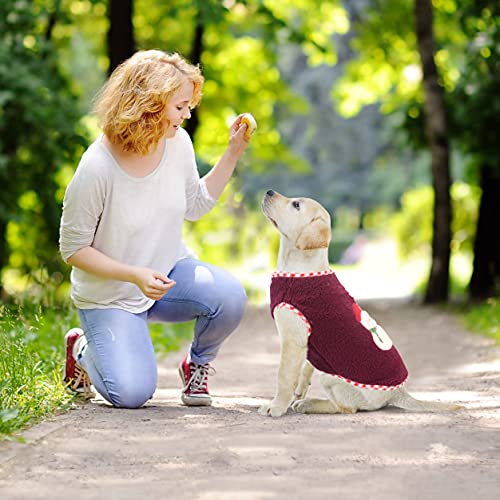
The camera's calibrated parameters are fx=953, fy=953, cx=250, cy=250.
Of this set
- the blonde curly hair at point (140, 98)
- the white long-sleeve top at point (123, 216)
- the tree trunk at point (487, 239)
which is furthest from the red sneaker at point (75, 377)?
the tree trunk at point (487, 239)

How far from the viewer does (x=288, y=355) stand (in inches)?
185

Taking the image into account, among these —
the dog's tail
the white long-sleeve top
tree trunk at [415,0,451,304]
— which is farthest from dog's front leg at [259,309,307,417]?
tree trunk at [415,0,451,304]

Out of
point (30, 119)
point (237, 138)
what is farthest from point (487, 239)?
point (237, 138)

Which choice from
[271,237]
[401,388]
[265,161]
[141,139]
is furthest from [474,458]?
[271,237]

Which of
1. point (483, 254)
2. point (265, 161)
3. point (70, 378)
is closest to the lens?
point (70, 378)

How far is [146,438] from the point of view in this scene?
4191 millimetres

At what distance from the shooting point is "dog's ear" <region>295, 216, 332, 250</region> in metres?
4.67

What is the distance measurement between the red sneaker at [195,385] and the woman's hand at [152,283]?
31.3 inches

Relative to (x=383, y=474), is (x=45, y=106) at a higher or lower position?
higher

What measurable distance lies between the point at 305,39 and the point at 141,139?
32.5 ft

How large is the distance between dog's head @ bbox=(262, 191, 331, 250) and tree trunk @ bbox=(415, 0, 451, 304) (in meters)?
9.07

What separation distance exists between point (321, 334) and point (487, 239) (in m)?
9.42

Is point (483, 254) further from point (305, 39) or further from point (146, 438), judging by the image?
point (146, 438)

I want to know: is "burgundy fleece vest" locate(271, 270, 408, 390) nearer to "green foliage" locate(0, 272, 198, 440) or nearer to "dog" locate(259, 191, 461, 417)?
"dog" locate(259, 191, 461, 417)
